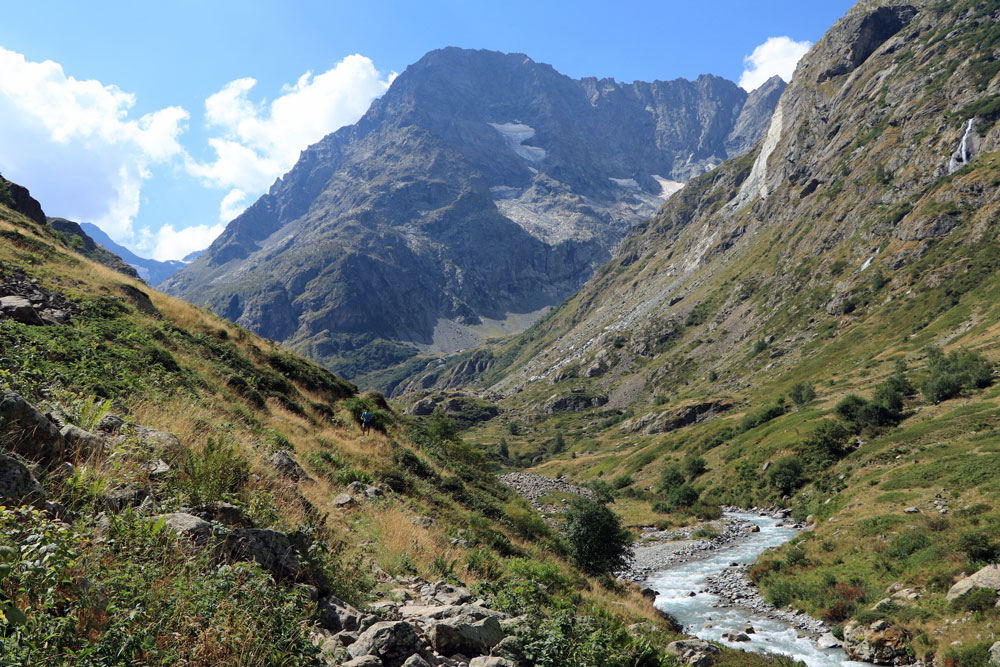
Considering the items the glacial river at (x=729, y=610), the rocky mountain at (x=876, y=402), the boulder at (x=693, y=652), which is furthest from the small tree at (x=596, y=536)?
the boulder at (x=693, y=652)

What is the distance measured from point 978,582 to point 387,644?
112ft

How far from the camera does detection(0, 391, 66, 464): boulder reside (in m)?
7.12

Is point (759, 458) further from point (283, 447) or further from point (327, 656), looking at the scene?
point (327, 656)

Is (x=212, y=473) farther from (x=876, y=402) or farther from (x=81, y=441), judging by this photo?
(x=876, y=402)

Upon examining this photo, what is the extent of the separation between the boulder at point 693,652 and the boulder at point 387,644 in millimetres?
11277

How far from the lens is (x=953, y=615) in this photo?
2514 cm

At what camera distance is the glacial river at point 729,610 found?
90.7 feet

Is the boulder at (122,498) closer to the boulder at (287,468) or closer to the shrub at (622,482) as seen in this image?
the boulder at (287,468)

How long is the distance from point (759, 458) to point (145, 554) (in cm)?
8107

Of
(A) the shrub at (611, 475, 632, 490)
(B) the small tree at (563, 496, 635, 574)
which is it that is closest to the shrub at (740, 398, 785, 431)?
(A) the shrub at (611, 475, 632, 490)

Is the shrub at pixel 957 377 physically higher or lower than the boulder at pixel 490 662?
lower

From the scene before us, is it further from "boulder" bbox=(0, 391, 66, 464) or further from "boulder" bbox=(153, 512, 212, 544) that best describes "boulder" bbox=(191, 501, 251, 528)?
"boulder" bbox=(0, 391, 66, 464)

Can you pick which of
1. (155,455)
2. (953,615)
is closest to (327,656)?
(155,455)

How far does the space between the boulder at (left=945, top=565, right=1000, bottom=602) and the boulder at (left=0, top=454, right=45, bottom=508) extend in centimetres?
3778
